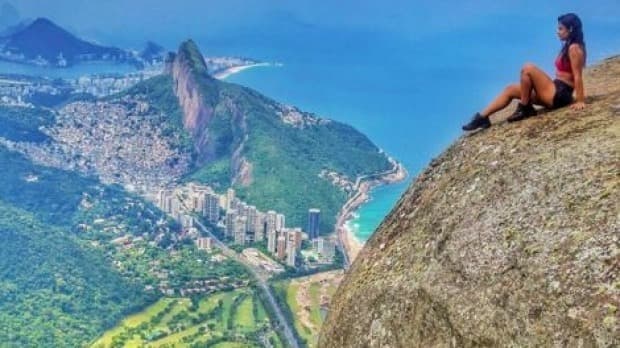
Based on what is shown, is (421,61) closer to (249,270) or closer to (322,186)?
(322,186)

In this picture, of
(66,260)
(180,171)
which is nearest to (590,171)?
(66,260)

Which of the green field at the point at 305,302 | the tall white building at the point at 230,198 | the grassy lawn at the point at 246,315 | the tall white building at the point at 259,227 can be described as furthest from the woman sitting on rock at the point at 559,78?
the tall white building at the point at 230,198

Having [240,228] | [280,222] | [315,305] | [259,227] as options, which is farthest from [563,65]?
[280,222]

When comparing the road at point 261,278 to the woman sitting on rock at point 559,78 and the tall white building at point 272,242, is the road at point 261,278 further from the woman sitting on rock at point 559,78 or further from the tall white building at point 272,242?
the woman sitting on rock at point 559,78

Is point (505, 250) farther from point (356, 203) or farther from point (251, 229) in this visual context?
point (356, 203)

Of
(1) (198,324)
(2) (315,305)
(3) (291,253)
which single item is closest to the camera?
(1) (198,324)

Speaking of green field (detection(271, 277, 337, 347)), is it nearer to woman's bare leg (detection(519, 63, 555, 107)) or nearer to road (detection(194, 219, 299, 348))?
road (detection(194, 219, 299, 348))

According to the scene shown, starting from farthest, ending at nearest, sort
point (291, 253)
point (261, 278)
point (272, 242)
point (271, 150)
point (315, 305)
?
point (271, 150)
point (272, 242)
point (291, 253)
point (261, 278)
point (315, 305)
